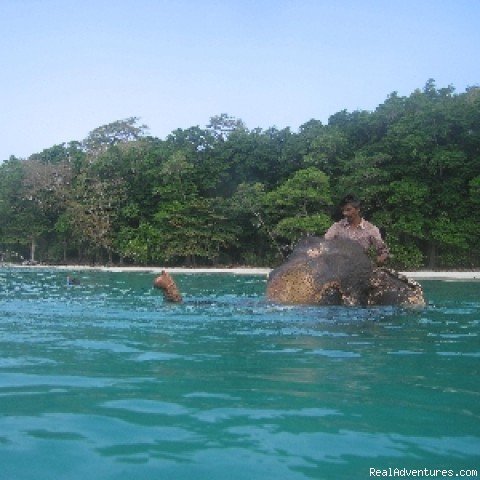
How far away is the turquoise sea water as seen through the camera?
3.11 metres

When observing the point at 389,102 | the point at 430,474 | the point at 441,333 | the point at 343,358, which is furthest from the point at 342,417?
the point at 389,102

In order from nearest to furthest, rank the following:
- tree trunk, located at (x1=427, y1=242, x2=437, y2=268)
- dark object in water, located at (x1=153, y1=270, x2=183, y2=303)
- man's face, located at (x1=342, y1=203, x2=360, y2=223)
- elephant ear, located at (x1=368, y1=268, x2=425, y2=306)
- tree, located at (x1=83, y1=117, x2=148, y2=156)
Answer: elephant ear, located at (x1=368, y1=268, x2=425, y2=306) < dark object in water, located at (x1=153, y1=270, x2=183, y2=303) < man's face, located at (x1=342, y1=203, x2=360, y2=223) < tree trunk, located at (x1=427, y1=242, x2=437, y2=268) < tree, located at (x1=83, y1=117, x2=148, y2=156)

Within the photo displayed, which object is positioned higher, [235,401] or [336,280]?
[336,280]

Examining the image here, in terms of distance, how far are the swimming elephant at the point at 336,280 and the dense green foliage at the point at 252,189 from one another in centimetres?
2840

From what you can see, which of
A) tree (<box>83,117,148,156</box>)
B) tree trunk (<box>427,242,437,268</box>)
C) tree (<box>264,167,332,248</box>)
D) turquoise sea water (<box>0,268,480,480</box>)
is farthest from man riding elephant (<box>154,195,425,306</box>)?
tree (<box>83,117,148,156</box>)

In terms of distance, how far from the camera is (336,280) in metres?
11.8

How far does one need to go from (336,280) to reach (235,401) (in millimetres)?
7698

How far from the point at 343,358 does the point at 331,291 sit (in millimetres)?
5630

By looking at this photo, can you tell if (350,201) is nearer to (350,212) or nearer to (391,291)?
(350,212)

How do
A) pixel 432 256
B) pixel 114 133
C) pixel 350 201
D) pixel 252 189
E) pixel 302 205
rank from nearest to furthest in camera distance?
1. pixel 350 201
2. pixel 432 256
3. pixel 302 205
4. pixel 252 189
5. pixel 114 133

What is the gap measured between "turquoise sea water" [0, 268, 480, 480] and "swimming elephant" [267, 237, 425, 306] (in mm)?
2987

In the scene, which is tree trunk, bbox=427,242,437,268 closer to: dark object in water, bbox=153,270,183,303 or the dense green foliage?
the dense green foliage

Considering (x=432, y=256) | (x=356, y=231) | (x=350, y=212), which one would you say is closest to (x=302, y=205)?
(x=432, y=256)

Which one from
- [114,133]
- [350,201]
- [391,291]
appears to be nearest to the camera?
[391,291]
